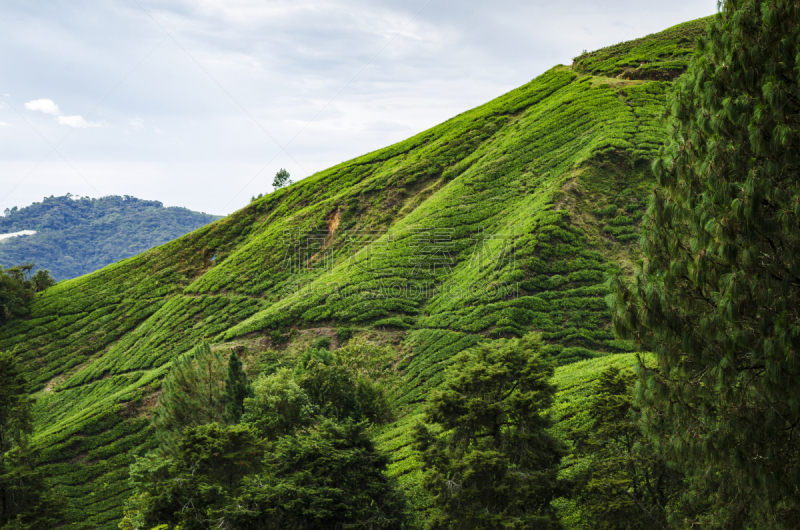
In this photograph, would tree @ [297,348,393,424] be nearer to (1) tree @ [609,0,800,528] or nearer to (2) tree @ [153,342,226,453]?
(2) tree @ [153,342,226,453]

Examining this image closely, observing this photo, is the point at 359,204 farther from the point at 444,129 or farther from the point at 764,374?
the point at 764,374

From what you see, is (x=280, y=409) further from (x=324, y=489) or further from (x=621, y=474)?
(x=621, y=474)

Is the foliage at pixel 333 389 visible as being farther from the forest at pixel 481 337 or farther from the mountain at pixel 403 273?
the mountain at pixel 403 273

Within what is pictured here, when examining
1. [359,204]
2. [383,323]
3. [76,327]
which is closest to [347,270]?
[383,323]

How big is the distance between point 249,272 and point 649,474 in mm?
58249

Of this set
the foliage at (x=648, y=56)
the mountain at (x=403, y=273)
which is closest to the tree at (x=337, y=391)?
the mountain at (x=403, y=273)

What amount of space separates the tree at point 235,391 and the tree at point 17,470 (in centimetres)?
980

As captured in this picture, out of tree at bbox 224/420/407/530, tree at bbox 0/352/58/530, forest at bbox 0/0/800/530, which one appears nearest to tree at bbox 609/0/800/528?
forest at bbox 0/0/800/530

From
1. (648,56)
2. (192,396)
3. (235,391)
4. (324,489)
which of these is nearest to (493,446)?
(324,489)

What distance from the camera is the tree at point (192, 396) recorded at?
1300 inches

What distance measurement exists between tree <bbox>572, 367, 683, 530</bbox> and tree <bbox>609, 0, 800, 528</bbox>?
2.04 metres

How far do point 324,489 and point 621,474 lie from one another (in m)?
9.23

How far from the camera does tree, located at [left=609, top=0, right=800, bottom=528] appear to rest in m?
10.9

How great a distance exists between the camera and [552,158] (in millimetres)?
64688
